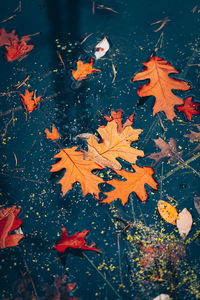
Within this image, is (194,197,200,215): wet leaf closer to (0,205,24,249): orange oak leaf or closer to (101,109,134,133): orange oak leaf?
(101,109,134,133): orange oak leaf

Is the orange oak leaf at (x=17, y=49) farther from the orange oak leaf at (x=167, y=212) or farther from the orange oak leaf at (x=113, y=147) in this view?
the orange oak leaf at (x=167, y=212)

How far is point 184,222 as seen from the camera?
1.33 m

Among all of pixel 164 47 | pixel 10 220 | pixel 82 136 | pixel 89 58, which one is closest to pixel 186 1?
pixel 164 47

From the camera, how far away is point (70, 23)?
1.61 meters

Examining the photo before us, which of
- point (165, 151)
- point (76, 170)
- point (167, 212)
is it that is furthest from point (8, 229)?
point (165, 151)

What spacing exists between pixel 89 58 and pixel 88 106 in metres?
0.32

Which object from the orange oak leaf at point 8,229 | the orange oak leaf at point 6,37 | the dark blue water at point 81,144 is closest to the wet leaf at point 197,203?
the dark blue water at point 81,144

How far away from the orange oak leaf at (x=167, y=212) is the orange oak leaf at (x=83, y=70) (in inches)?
34.8

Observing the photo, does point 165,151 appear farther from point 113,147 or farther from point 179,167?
point 113,147

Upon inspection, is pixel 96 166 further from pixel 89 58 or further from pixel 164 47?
pixel 164 47

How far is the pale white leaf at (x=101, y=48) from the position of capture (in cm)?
154

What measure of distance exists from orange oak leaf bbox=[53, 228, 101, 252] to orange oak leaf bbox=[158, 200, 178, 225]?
16.3 inches

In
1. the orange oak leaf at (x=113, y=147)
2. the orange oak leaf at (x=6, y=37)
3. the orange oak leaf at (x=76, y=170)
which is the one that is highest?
the orange oak leaf at (x=6, y=37)

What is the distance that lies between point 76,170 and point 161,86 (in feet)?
2.27
